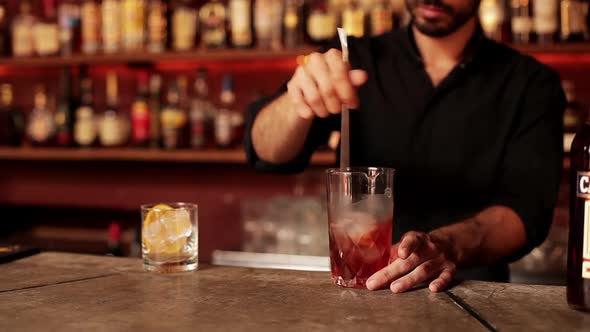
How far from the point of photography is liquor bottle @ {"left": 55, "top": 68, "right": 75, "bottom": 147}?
3066 mm

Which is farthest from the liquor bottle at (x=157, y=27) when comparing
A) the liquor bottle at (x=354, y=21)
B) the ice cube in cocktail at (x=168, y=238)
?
the ice cube in cocktail at (x=168, y=238)

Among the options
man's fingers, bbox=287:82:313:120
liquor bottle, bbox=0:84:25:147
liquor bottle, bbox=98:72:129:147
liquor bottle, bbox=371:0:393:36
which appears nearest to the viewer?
man's fingers, bbox=287:82:313:120

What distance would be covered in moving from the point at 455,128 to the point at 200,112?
56.5 inches

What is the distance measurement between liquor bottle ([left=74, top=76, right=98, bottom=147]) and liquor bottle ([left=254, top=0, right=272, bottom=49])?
0.80 meters

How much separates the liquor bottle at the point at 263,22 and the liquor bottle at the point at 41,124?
1.04m

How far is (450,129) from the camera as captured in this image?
169 cm

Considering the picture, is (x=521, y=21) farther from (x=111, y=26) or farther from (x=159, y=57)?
(x=111, y=26)

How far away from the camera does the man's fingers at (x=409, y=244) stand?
1002mm

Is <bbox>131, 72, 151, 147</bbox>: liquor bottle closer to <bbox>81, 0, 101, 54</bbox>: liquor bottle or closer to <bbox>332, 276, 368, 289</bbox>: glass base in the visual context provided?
<bbox>81, 0, 101, 54</bbox>: liquor bottle

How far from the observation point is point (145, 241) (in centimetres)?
113

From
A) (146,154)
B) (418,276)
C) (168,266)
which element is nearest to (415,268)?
(418,276)

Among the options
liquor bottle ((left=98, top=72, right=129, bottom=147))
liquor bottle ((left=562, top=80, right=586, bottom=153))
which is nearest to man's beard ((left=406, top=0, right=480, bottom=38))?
liquor bottle ((left=562, top=80, right=586, bottom=153))

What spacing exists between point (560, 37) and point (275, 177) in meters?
1.27

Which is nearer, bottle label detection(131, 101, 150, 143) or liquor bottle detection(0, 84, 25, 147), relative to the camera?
bottle label detection(131, 101, 150, 143)
